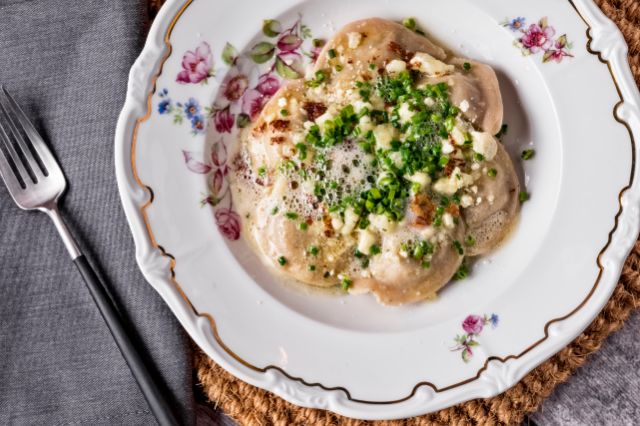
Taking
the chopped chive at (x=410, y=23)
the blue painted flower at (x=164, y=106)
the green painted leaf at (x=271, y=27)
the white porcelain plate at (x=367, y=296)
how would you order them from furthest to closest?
the chopped chive at (x=410, y=23) < the green painted leaf at (x=271, y=27) < the blue painted flower at (x=164, y=106) < the white porcelain plate at (x=367, y=296)

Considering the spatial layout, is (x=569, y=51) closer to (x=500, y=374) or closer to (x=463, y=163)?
(x=463, y=163)

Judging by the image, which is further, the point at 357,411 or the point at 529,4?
the point at 529,4

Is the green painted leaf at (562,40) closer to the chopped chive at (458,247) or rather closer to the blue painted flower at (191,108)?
the chopped chive at (458,247)

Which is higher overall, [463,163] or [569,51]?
[569,51]

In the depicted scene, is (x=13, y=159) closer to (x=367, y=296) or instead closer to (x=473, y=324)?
(x=367, y=296)

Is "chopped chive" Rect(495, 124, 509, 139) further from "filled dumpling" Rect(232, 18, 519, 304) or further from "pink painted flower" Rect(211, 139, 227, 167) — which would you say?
"pink painted flower" Rect(211, 139, 227, 167)

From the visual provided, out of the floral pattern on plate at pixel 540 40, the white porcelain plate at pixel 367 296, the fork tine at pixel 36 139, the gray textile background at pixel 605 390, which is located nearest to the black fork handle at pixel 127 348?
the white porcelain plate at pixel 367 296

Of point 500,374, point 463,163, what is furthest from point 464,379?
point 463,163

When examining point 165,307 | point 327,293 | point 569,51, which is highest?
point 569,51
